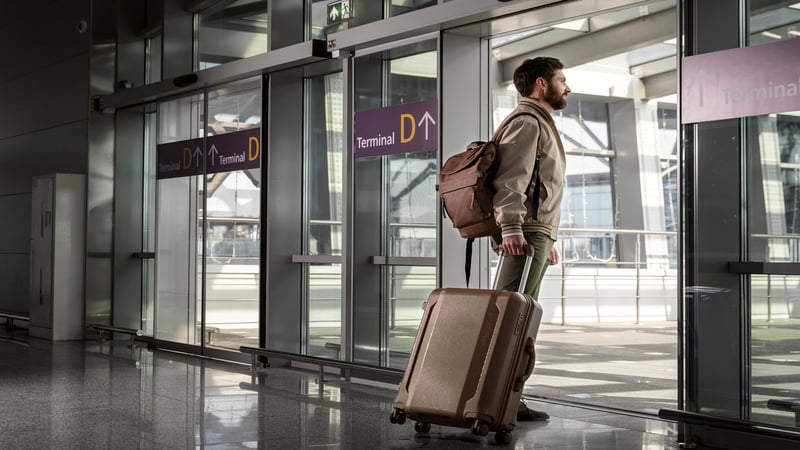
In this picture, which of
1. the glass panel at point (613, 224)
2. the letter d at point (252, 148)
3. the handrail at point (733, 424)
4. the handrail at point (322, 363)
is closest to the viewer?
the handrail at point (733, 424)

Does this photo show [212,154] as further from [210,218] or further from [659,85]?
[659,85]

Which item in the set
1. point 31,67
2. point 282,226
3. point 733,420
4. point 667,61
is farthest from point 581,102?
point 733,420

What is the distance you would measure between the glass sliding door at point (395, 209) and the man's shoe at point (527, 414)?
5.54ft

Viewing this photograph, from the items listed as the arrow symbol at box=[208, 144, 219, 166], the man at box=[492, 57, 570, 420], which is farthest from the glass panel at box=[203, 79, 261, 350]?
the man at box=[492, 57, 570, 420]

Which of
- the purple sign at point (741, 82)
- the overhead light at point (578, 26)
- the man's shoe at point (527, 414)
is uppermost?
the overhead light at point (578, 26)

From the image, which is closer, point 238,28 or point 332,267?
point 332,267

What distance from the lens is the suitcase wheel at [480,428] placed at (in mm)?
4113

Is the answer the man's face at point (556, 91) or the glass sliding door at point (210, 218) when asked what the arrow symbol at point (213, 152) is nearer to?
the glass sliding door at point (210, 218)

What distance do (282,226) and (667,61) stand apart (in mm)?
11405

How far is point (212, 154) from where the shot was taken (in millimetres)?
9180

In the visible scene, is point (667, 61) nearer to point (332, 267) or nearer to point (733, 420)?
point (332, 267)

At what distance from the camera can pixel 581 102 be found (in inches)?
754

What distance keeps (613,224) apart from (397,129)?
514 inches

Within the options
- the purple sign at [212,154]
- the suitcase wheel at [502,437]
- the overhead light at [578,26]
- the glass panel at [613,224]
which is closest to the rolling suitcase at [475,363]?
the suitcase wheel at [502,437]
